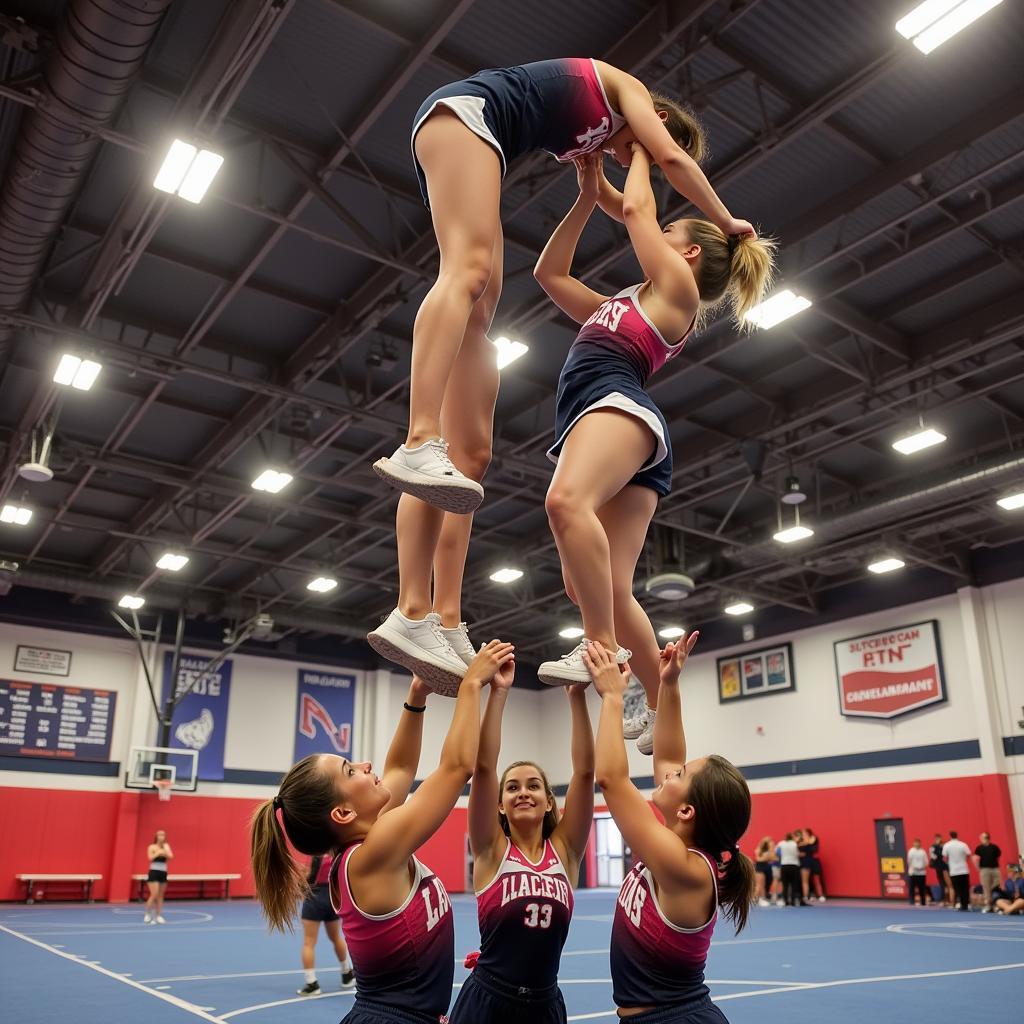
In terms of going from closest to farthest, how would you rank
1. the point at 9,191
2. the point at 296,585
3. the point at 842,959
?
the point at 9,191 < the point at 842,959 < the point at 296,585

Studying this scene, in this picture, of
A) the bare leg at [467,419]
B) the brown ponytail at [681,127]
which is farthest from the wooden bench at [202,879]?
the brown ponytail at [681,127]

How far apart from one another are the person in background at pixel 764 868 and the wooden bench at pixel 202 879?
39.6ft

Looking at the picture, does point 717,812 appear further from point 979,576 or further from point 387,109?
point 979,576

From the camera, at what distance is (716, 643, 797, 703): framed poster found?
22.8m

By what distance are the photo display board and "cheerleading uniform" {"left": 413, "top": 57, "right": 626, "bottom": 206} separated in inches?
841

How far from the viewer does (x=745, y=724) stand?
23.4 metres

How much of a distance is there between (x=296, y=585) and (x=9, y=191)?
14.2 m

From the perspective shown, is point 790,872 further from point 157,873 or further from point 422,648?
point 422,648

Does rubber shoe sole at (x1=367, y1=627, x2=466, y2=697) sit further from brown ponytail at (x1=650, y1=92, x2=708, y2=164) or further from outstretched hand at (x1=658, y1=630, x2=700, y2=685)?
brown ponytail at (x1=650, y1=92, x2=708, y2=164)

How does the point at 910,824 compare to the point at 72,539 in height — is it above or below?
below

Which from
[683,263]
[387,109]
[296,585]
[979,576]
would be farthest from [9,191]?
[979,576]

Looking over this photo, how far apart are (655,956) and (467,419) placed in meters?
1.82

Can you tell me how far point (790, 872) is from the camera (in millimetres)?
19688

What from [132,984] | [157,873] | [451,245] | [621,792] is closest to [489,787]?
[621,792]
